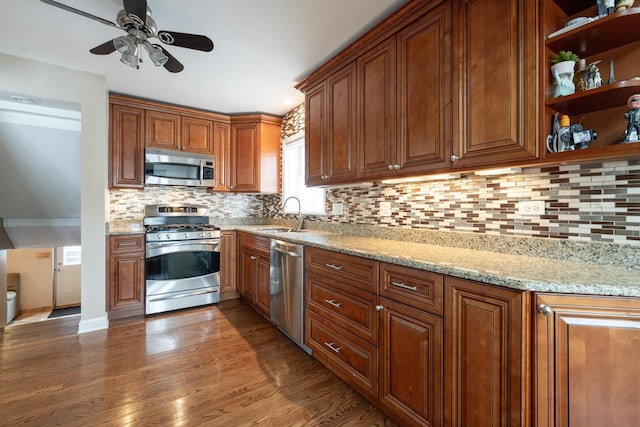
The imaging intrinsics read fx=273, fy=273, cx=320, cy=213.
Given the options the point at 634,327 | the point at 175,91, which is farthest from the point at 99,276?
the point at 634,327

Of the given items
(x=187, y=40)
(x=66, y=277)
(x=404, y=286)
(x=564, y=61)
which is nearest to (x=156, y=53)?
(x=187, y=40)

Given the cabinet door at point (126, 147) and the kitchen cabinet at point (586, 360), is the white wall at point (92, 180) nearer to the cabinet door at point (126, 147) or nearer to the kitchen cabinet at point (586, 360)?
the cabinet door at point (126, 147)

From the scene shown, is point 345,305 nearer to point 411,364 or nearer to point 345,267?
point 345,267

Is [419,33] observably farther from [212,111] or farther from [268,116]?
[212,111]

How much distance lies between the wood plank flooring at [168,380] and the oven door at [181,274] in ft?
1.28

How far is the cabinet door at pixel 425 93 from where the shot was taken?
5.05 ft

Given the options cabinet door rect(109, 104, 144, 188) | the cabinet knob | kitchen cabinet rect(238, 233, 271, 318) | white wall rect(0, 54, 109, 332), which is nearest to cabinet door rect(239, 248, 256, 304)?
kitchen cabinet rect(238, 233, 271, 318)

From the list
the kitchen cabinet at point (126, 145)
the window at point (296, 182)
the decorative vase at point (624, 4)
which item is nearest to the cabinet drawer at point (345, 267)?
the window at point (296, 182)

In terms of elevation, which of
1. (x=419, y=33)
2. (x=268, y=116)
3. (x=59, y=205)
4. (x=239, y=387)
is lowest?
(x=239, y=387)

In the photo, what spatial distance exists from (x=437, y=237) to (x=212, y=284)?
8.88 feet

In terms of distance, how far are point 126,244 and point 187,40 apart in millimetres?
2233

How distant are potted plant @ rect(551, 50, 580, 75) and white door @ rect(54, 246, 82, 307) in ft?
24.1

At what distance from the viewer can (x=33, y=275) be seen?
505 cm

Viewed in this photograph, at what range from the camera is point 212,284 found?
3.38 metres
